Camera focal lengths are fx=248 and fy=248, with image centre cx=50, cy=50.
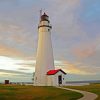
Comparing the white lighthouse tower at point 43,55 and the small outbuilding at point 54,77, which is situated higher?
the white lighthouse tower at point 43,55

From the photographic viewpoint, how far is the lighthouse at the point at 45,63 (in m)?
47.9

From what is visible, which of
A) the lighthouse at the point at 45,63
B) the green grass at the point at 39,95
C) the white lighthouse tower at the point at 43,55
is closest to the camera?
the green grass at the point at 39,95

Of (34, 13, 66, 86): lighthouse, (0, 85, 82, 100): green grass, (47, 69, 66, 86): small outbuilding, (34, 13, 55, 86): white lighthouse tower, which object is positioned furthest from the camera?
(34, 13, 55, 86): white lighthouse tower

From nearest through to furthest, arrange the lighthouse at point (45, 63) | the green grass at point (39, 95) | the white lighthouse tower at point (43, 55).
→ 1. the green grass at point (39, 95)
2. the lighthouse at point (45, 63)
3. the white lighthouse tower at point (43, 55)

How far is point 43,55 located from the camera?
48.3 meters

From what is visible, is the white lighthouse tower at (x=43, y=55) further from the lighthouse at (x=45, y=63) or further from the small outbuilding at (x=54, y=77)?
the small outbuilding at (x=54, y=77)

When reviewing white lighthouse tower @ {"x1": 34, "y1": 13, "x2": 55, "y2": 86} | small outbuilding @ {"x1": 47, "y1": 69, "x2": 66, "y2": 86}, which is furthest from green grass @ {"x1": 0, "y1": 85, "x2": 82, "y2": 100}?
white lighthouse tower @ {"x1": 34, "y1": 13, "x2": 55, "y2": 86}

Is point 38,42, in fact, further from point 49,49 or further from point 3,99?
point 3,99

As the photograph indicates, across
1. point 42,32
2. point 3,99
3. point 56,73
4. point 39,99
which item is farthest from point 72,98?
point 42,32

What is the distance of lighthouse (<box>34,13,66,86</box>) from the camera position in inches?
1886

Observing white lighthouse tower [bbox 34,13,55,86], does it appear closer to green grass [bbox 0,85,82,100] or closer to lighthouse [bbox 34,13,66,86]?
lighthouse [bbox 34,13,66,86]

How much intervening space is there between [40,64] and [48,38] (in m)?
5.43

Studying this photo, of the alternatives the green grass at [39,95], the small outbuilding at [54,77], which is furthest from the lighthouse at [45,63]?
the green grass at [39,95]

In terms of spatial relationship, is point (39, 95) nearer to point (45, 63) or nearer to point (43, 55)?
point (45, 63)
